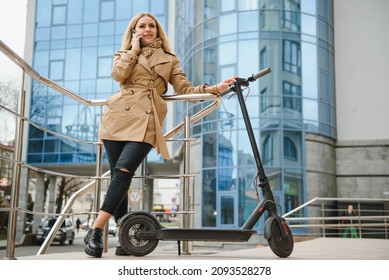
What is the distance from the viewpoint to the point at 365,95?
40.4 feet

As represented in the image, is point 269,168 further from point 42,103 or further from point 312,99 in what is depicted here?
point 42,103

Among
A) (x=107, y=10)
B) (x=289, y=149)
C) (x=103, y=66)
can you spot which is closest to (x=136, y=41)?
(x=289, y=149)

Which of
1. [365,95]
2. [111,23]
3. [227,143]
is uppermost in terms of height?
[111,23]

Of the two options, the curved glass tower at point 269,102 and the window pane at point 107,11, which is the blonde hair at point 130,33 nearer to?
the curved glass tower at point 269,102

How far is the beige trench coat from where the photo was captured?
1852mm

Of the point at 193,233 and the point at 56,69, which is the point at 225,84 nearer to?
the point at 193,233

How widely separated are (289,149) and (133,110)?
1191cm

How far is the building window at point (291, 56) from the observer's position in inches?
533

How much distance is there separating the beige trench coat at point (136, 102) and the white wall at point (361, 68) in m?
6.61

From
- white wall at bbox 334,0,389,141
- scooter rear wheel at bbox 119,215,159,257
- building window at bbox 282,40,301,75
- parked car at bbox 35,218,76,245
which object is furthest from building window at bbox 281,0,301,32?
scooter rear wheel at bbox 119,215,159,257

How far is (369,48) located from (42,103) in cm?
1315

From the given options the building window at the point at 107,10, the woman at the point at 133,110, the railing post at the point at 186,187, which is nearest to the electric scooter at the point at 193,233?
the woman at the point at 133,110
